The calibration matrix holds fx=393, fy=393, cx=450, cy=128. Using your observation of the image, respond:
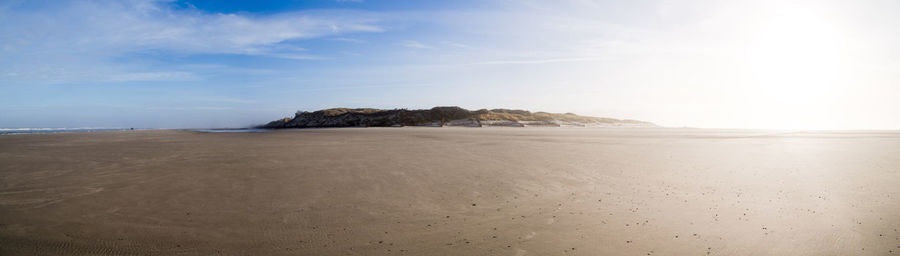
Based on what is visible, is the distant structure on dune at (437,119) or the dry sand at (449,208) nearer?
the dry sand at (449,208)

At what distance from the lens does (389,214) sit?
5469mm

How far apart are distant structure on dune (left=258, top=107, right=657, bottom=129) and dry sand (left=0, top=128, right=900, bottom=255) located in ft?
155

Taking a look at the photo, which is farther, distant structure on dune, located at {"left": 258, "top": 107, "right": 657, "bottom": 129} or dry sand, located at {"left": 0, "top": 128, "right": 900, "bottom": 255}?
distant structure on dune, located at {"left": 258, "top": 107, "right": 657, "bottom": 129}

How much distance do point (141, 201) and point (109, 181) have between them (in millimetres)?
2506

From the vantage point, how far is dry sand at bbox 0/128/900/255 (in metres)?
4.23

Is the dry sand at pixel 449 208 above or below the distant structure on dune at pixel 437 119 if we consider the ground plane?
below

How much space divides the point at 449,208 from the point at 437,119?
6327 cm

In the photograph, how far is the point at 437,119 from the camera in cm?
6900

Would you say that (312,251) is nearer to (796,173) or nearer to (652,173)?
(652,173)

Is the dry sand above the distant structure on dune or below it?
below

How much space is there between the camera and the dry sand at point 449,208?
4.23 meters

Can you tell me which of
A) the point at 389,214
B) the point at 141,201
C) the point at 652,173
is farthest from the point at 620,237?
the point at 141,201

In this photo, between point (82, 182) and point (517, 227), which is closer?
point (517, 227)

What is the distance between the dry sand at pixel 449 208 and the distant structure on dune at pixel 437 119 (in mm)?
47281
